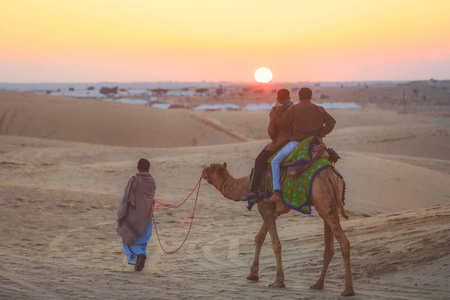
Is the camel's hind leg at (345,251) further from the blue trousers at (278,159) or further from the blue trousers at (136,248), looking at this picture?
the blue trousers at (136,248)

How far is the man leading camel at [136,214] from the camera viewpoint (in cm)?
923

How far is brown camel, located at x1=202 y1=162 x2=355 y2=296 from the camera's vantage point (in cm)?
690

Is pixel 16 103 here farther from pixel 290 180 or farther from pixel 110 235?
pixel 290 180

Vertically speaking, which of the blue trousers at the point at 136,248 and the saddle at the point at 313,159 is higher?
the saddle at the point at 313,159

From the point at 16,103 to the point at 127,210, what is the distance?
4783 cm

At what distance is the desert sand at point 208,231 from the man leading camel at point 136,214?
41cm

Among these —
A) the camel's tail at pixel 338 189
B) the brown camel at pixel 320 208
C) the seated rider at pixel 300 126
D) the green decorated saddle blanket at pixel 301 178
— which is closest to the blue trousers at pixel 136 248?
the brown camel at pixel 320 208

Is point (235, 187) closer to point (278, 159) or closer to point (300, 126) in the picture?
point (278, 159)

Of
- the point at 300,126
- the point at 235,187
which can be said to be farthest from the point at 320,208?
the point at 235,187

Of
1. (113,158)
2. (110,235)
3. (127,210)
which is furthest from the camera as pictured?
(113,158)

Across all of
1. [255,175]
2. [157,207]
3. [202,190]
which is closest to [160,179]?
[202,190]

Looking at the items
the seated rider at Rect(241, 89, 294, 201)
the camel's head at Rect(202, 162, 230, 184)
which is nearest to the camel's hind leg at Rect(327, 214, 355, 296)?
the seated rider at Rect(241, 89, 294, 201)

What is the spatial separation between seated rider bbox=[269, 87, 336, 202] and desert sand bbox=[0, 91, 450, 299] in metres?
1.47

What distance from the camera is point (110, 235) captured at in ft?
42.3
